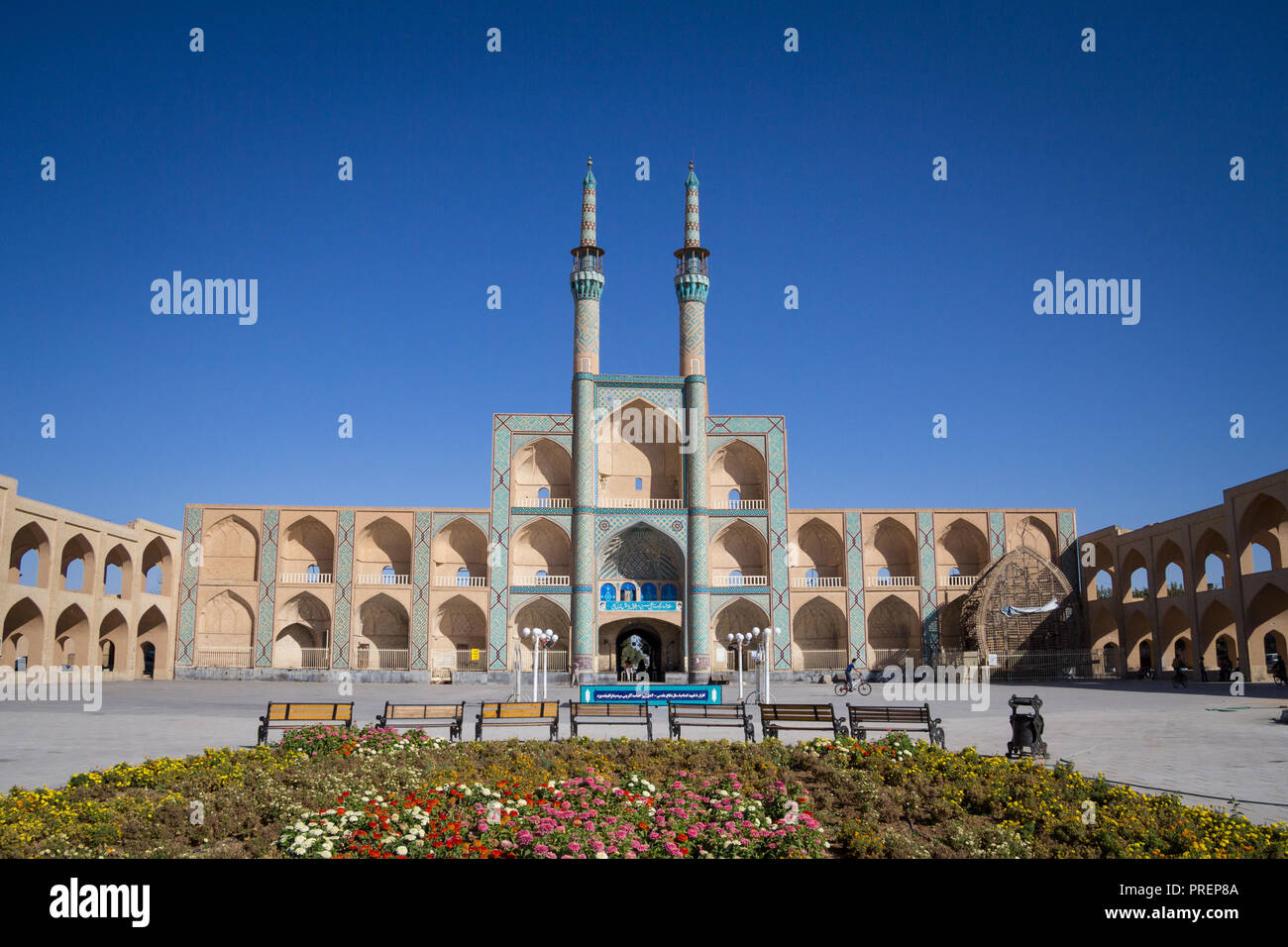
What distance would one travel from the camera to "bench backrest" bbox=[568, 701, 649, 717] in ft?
45.3

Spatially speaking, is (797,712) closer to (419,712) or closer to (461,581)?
(419,712)

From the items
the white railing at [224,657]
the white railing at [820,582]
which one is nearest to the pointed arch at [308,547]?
the white railing at [224,657]

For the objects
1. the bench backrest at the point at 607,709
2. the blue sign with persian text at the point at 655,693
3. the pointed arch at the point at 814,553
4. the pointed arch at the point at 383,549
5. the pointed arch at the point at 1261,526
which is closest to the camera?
the bench backrest at the point at 607,709

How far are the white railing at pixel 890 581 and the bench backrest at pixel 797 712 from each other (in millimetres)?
25681

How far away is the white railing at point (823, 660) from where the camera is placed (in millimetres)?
38156

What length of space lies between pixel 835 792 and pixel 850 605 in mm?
29582

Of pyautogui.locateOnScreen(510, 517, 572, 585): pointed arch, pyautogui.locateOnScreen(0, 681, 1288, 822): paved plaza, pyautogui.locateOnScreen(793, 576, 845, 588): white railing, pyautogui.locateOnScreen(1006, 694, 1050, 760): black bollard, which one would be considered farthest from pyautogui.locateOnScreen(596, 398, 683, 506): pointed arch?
pyautogui.locateOnScreen(1006, 694, 1050, 760): black bollard

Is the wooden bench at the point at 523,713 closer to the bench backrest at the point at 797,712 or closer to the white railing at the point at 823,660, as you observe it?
the bench backrest at the point at 797,712

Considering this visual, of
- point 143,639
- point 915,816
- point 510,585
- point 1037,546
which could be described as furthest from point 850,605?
point 915,816

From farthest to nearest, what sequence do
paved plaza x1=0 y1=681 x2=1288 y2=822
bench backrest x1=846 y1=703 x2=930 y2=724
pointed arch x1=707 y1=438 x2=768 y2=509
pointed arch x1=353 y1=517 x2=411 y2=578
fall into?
pointed arch x1=707 y1=438 x2=768 y2=509, pointed arch x1=353 y1=517 x2=411 y2=578, bench backrest x1=846 y1=703 x2=930 y2=724, paved plaza x1=0 y1=681 x2=1288 y2=822

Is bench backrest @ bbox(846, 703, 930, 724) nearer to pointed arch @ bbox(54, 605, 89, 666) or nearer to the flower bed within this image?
the flower bed

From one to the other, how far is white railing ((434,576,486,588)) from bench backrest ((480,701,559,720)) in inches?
897

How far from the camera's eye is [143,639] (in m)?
36.9
